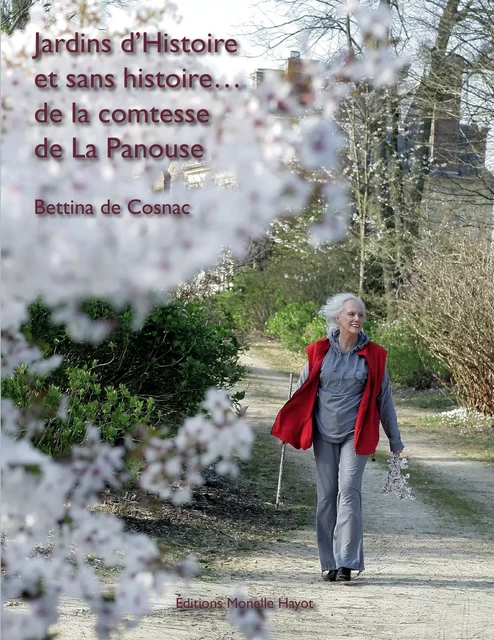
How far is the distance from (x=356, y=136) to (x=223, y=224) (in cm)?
1979

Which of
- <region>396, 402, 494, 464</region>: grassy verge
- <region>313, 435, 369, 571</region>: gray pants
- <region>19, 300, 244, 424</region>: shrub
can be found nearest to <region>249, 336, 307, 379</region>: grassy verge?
<region>396, 402, 494, 464</region>: grassy verge

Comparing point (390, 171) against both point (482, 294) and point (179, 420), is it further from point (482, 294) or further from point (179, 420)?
point (179, 420)

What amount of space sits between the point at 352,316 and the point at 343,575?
1.61m

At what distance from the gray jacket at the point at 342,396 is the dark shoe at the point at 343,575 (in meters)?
0.80

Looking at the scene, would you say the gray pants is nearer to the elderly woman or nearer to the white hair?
the elderly woman

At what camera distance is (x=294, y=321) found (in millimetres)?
23625

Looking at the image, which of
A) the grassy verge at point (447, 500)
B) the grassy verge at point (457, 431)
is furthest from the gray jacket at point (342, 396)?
the grassy verge at point (457, 431)

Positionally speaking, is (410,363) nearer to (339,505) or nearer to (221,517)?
(221,517)

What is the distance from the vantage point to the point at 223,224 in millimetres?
1462

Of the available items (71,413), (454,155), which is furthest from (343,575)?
(454,155)

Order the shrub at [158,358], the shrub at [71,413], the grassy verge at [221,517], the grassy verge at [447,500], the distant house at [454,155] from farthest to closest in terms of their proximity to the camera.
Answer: the distant house at [454,155] → the grassy verge at [447,500] → the shrub at [158,358] → the grassy verge at [221,517] → the shrub at [71,413]

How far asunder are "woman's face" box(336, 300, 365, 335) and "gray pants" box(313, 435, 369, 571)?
0.69 m

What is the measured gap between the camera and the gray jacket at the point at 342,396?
259 inches

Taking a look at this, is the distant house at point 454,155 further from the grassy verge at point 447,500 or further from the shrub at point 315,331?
the grassy verge at point 447,500
